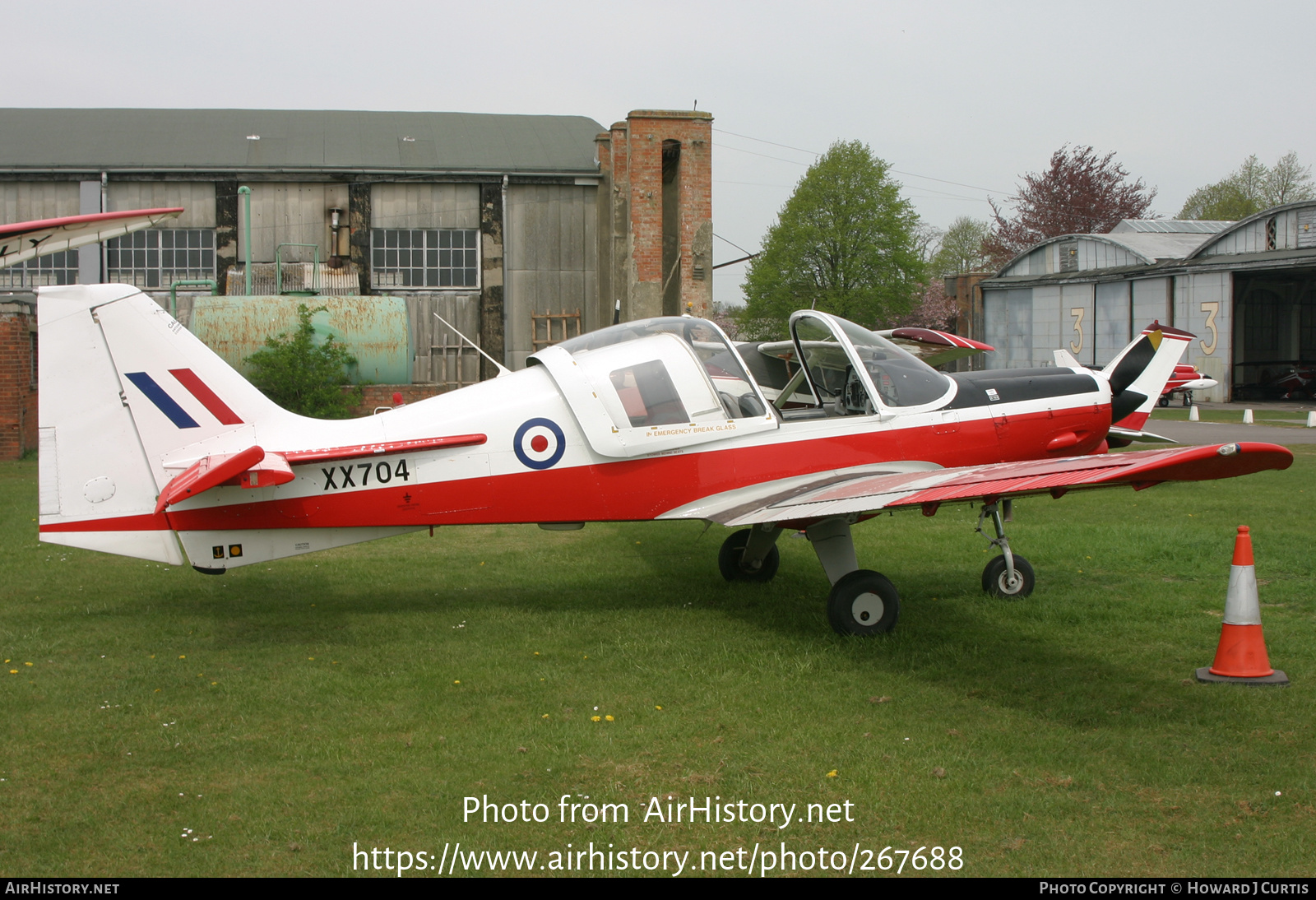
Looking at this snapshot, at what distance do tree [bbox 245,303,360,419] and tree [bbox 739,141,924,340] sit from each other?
111 ft

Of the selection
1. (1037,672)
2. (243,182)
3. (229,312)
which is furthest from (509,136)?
(1037,672)

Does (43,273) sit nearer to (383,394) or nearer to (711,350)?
(383,394)

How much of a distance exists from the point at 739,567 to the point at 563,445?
95.1 inches

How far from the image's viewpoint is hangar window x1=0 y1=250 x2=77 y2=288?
2870cm

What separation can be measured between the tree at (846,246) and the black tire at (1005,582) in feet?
142

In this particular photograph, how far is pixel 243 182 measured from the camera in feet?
94.7

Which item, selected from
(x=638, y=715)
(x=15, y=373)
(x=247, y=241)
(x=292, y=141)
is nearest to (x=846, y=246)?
(x=292, y=141)

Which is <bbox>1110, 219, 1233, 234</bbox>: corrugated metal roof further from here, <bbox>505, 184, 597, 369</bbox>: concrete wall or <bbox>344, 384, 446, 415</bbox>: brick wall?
<bbox>344, 384, 446, 415</bbox>: brick wall

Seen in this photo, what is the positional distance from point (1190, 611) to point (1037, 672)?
2175 millimetres

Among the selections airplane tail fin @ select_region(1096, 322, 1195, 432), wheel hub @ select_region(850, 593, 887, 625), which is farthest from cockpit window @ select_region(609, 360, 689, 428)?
airplane tail fin @ select_region(1096, 322, 1195, 432)

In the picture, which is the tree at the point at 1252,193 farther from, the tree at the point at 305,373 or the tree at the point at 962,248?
the tree at the point at 305,373

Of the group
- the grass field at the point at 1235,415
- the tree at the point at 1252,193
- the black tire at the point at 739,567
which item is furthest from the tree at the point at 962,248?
the black tire at the point at 739,567

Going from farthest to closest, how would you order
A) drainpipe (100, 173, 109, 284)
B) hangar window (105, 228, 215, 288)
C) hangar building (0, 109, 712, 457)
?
hangar window (105, 228, 215, 288) → drainpipe (100, 173, 109, 284) → hangar building (0, 109, 712, 457)

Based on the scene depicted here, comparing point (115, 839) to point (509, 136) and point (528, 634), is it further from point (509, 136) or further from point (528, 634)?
point (509, 136)
